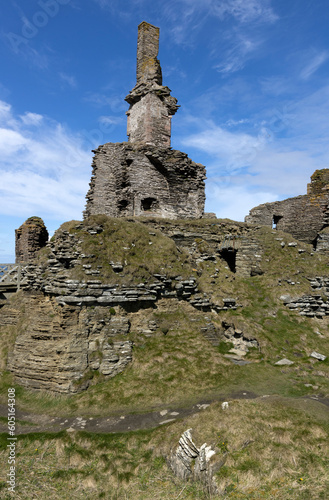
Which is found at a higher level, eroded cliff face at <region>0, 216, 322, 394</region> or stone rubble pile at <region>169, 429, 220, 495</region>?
eroded cliff face at <region>0, 216, 322, 394</region>

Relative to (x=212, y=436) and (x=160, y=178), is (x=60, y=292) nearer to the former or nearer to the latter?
(x=212, y=436)

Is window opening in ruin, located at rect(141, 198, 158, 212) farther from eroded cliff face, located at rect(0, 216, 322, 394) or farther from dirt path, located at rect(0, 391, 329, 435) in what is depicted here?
dirt path, located at rect(0, 391, 329, 435)

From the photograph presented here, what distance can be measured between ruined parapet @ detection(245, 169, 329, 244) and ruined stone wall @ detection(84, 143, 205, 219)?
1039cm

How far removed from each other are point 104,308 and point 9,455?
600 cm

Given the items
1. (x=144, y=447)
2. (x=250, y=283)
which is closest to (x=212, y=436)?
(x=144, y=447)

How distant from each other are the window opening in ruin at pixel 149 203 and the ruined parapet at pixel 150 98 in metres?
5.81

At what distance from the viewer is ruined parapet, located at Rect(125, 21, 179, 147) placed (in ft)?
86.6

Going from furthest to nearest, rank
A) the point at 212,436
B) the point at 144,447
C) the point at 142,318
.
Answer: the point at 142,318, the point at 144,447, the point at 212,436

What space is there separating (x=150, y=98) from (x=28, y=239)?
56.3ft

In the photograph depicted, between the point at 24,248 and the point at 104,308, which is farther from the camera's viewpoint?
the point at 24,248

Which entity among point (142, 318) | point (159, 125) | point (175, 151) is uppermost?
point (159, 125)

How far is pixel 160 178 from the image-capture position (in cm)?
2492

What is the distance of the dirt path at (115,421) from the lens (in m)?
9.40

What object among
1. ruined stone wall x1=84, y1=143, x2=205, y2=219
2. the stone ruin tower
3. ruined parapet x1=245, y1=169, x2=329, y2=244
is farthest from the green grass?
ruined parapet x1=245, y1=169, x2=329, y2=244
